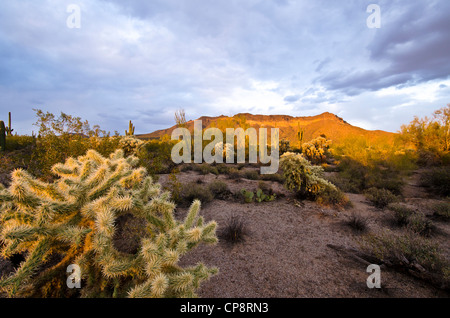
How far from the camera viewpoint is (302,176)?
22.9ft

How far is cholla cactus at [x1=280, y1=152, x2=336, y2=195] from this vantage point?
6.72 meters

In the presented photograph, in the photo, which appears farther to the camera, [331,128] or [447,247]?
[331,128]

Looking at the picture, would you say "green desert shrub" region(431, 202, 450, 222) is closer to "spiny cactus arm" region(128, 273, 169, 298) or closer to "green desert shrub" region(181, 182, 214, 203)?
"green desert shrub" region(181, 182, 214, 203)

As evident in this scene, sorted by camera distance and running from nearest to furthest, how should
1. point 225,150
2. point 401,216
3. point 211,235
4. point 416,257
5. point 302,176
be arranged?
point 211,235, point 416,257, point 401,216, point 302,176, point 225,150

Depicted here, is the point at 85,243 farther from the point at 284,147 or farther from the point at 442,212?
the point at 284,147

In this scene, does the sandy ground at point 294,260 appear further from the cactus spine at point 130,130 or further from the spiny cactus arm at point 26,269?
the cactus spine at point 130,130

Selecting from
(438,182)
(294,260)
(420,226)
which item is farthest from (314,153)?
(294,260)

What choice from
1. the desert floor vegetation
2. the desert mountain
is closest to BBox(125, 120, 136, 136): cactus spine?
the desert mountain

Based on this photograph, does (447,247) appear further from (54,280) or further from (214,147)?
(214,147)

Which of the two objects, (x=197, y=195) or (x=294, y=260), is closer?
(x=294, y=260)

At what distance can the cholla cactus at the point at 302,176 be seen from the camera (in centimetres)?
672

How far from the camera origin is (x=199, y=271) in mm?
2076
